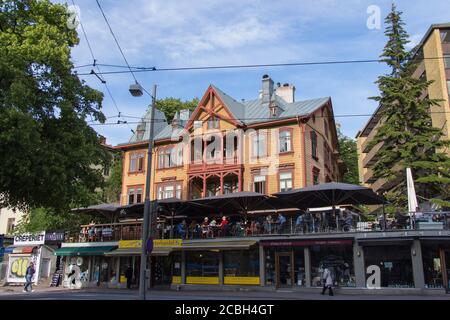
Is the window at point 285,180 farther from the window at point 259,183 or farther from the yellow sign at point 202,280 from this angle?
the yellow sign at point 202,280

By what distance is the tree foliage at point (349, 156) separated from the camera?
55881mm

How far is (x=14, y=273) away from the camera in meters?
38.9

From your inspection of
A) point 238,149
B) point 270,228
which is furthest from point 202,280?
point 238,149

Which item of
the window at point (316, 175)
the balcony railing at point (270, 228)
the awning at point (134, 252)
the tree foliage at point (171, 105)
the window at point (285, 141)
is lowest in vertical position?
the awning at point (134, 252)

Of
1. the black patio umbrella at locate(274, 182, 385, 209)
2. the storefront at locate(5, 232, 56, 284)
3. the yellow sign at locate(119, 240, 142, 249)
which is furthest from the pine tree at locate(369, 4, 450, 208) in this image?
the storefront at locate(5, 232, 56, 284)

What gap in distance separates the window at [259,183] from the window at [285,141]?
8.93ft

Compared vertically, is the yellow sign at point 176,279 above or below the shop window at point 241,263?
below

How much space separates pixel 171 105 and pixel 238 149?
764 inches

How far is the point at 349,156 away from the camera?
186 ft

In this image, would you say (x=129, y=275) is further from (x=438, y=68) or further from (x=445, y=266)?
(x=438, y=68)

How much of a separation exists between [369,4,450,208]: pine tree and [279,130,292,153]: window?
6.30 m

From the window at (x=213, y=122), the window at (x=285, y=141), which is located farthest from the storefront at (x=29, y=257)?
the window at (x=285, y=141)
